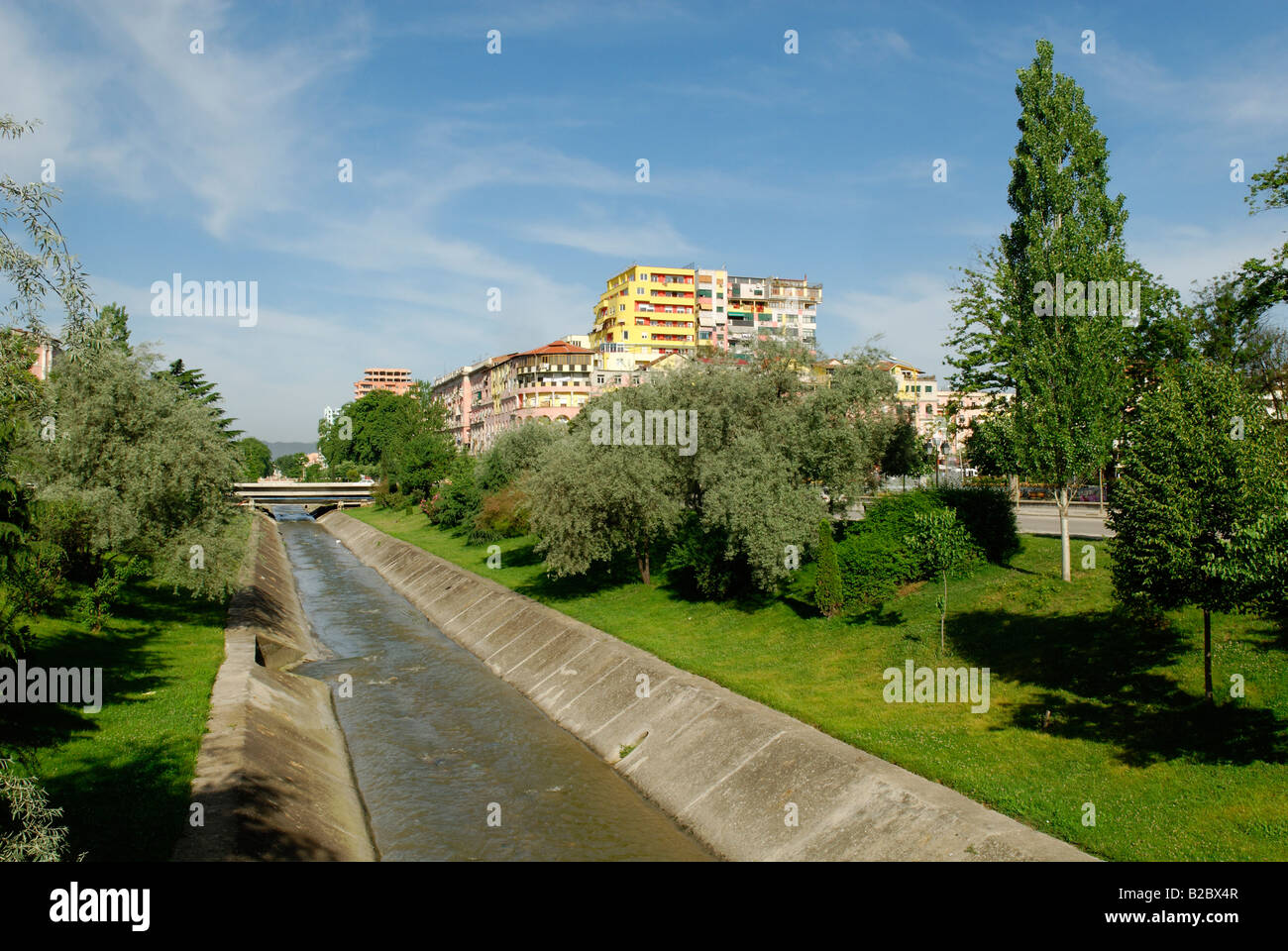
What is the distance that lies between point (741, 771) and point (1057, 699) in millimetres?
7353

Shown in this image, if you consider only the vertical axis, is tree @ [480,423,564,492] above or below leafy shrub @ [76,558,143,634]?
above

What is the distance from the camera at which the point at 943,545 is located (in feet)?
82.2

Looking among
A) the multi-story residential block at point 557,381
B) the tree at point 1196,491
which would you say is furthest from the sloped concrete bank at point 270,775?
the multi-story residential block at point 557,381

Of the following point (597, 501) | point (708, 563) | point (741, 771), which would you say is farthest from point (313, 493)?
point (741, 771)

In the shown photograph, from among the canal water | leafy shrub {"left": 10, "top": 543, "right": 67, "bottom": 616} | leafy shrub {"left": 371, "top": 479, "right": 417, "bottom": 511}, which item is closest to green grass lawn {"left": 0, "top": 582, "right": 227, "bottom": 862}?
leafy shrub {"left": 10, "top": 543, "right": 67, "bottom": 616}

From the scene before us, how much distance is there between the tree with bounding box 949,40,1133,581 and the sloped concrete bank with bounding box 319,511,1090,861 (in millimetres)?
12021

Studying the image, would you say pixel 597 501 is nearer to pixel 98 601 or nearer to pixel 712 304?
pixel 98 601

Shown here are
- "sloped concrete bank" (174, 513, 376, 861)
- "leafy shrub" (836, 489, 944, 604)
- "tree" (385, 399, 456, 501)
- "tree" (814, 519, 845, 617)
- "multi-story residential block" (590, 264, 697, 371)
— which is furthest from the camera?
"multi-story residential block" (590, 264, 697, 371)

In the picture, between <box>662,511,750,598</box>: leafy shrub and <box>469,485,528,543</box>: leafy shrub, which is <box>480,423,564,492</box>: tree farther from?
<box>662,511,750,598</box>: leafy shrub

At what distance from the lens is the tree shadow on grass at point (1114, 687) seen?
595 inches

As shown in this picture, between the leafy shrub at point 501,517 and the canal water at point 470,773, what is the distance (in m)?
20.0

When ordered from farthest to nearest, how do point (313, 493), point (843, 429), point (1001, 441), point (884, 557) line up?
point (313, 493) < point (843, 429) < point (884, 557) < point (1001, 441)

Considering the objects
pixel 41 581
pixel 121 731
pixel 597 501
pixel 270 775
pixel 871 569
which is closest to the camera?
pixel 270 775

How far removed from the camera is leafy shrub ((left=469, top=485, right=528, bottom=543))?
60638 mm
